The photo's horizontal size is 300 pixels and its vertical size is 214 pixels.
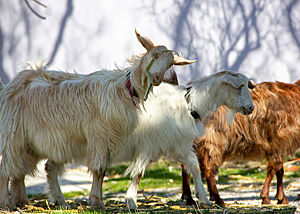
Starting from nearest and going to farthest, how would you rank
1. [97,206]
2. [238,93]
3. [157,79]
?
1. [157,79]
2. [97,206]
3. [238,93]

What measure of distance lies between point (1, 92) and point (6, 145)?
0.68 m

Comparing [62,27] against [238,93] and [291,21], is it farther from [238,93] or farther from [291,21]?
[238,93]

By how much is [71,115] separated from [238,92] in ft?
6.34

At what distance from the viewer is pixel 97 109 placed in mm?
4805

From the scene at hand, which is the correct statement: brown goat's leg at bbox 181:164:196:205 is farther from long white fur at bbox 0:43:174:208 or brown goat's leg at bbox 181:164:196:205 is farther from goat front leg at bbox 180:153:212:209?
long white fur at bbox 0:43:174:208

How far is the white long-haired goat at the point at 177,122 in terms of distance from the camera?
5.06 m

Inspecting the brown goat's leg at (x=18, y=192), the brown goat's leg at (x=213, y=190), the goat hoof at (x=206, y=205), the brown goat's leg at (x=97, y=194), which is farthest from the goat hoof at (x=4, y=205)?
the brown goat's leg at (x=213, y=190)

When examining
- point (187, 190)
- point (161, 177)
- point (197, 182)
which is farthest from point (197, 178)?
point (161, 177)

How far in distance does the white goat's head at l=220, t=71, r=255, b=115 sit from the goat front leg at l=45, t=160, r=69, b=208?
7.29ft

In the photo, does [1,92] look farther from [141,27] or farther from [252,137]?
[141,27]

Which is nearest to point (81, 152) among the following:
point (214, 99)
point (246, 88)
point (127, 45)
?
point (214, 99)

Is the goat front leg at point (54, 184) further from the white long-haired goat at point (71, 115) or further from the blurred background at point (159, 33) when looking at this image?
the blurred background at point (159, 33)

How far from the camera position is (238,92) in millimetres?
5164

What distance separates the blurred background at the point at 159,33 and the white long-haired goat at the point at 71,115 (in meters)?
4.98
